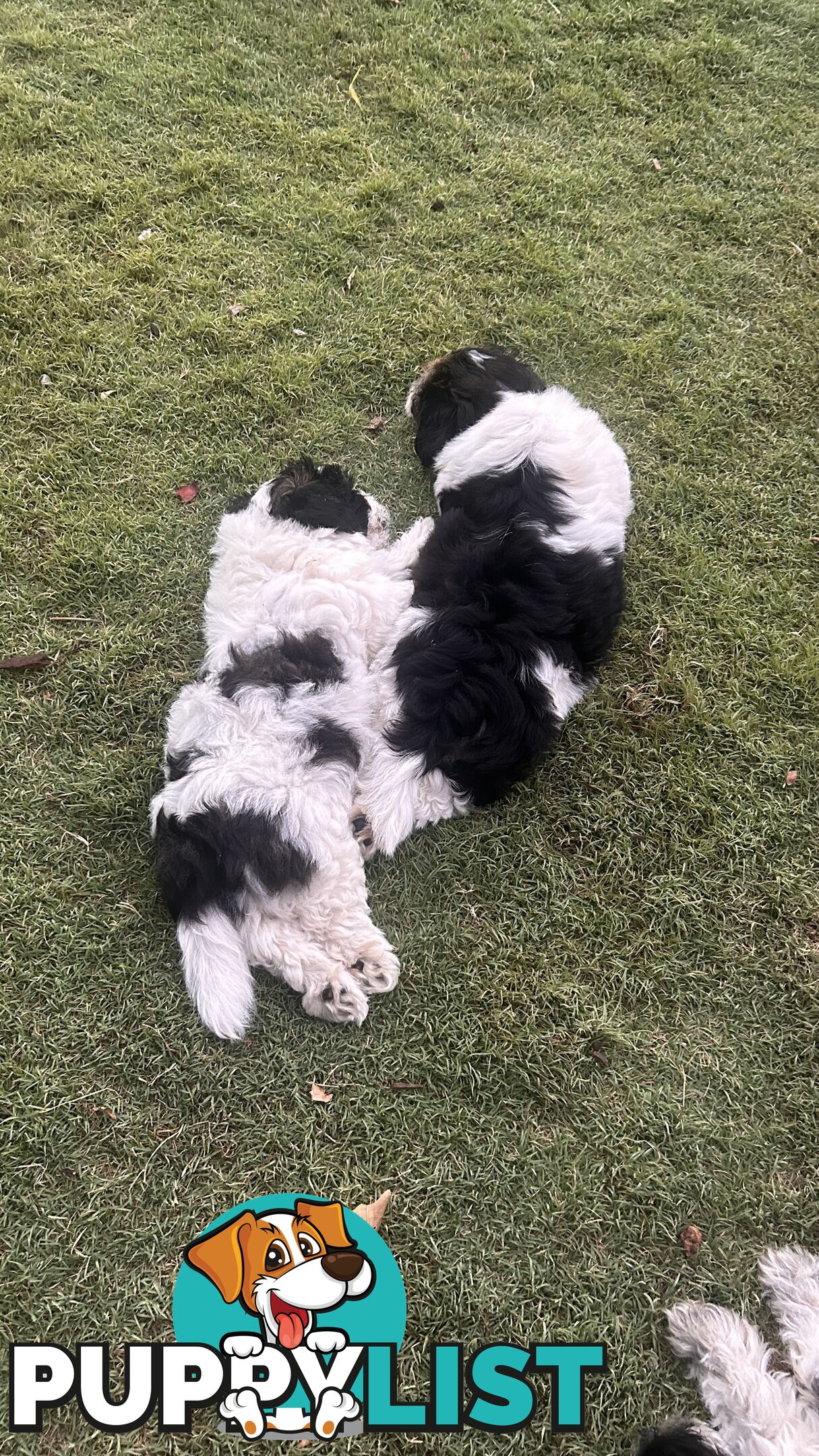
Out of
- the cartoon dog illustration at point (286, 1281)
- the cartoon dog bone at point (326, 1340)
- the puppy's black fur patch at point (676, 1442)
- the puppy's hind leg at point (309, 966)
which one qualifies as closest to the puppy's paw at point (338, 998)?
the puppy's hind leg at point (309, 966)

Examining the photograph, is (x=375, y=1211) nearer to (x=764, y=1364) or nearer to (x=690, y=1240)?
(x=690, y=1240)

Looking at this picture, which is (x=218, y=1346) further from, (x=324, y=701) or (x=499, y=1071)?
(x=324, y=701)

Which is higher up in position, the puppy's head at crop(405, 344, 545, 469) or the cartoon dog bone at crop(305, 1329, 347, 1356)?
the puppy's head at crop(405, 344, 545, 469)

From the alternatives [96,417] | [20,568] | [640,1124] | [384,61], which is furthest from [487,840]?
Result: [384,61]

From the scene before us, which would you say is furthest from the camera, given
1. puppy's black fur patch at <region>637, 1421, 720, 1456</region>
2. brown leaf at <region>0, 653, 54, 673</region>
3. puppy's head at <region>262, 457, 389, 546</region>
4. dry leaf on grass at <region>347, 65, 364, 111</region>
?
dry leaf on grass at <region>347, 65, 364, 111</region>

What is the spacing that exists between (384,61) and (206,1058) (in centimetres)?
369

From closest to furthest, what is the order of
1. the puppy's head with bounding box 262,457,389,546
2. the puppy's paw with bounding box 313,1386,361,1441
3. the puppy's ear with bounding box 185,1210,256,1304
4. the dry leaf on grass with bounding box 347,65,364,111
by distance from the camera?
the puppy's paw with bounding box 313,1386,361,1441
the puppy's ear with bounding box 185,1210,256,1304
the puppy's head with bounding box 262,457,389,546
the dry leaf on grass with bounding box 347,65,364,111

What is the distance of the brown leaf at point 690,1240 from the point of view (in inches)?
72.5

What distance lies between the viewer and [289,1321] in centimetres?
174

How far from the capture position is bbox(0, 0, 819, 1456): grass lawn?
1852 mm

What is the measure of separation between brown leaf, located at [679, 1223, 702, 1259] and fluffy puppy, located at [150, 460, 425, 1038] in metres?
0.86

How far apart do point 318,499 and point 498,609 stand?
59 cm

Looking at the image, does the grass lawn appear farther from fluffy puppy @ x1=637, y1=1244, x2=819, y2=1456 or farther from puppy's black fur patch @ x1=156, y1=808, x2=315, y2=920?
puppy's black fur patch @ x1=156, y1=808, x2=315, y2=920

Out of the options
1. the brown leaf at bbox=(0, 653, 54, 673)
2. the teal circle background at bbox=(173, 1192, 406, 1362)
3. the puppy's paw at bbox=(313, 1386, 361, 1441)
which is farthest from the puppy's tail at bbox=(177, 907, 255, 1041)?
the brown leaf at bbox=(0, 653, 54, 673)
